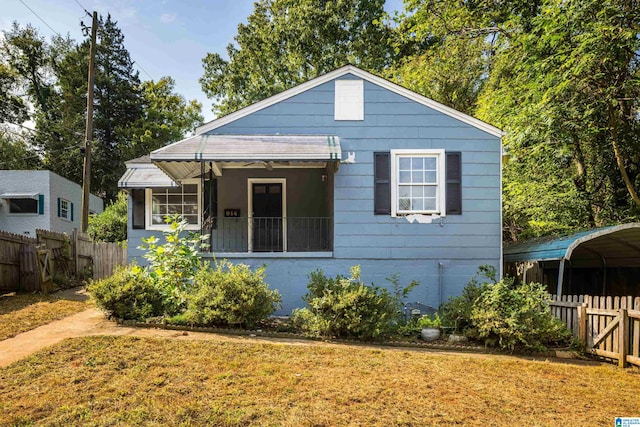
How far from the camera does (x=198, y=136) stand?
31.2 feet

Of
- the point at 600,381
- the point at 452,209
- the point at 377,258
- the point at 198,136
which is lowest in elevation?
the point at 600,381

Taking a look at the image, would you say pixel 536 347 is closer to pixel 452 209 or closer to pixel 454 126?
pixel 452 209

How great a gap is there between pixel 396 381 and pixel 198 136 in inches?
275

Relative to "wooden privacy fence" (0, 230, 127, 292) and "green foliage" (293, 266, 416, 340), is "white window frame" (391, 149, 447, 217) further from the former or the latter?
"wooden privacy fence" (0, 230, 127, 292)

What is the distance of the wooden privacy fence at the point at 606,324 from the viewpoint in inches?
250

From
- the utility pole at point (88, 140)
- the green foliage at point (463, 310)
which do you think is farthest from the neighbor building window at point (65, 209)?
the green foliage at point (463, 310)

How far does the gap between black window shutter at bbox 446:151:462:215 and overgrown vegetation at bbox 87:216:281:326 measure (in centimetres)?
438

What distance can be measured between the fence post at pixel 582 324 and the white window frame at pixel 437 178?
10.5ft

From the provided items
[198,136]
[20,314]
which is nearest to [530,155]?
[198,136]

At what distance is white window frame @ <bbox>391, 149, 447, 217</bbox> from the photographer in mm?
9234

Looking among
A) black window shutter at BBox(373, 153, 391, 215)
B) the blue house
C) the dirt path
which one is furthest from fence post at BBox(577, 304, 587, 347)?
black window shutter at BBox(373, 153, 391, 215)

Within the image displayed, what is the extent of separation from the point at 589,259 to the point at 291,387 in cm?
960

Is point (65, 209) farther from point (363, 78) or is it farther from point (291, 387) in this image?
point (291, 387)

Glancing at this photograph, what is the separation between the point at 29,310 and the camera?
29.3 ft
